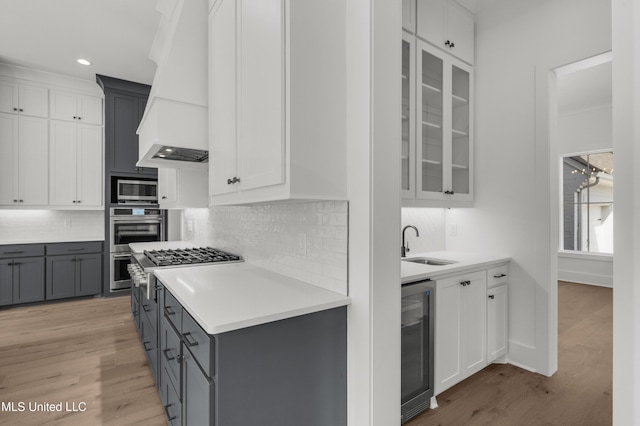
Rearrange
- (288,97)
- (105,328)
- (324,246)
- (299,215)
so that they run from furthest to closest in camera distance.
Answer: (105,328), (299,215), (324,246), (288,97)

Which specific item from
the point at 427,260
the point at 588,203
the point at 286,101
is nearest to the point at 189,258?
the point at 286,101

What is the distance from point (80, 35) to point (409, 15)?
3.53 m

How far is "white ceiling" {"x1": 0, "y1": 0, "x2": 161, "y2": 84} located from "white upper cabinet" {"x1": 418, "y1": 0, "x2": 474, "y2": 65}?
2506mm

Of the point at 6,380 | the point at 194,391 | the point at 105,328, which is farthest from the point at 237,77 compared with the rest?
the point at 105,328

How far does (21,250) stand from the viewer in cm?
419

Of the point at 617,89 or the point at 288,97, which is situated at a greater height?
the point at 288,97

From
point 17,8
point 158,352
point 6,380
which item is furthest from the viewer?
point 17,8

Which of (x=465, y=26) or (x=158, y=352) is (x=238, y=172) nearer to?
(x=158, y=352)

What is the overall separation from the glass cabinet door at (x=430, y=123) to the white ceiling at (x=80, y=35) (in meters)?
2.62

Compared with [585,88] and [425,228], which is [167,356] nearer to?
[425,228]

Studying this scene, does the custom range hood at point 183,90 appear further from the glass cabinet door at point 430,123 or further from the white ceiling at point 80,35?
the glass cabinet door at point 430,123

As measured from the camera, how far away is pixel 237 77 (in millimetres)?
1744

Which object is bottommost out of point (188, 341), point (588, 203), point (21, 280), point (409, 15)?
point (21, 280)

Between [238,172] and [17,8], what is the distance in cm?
327
